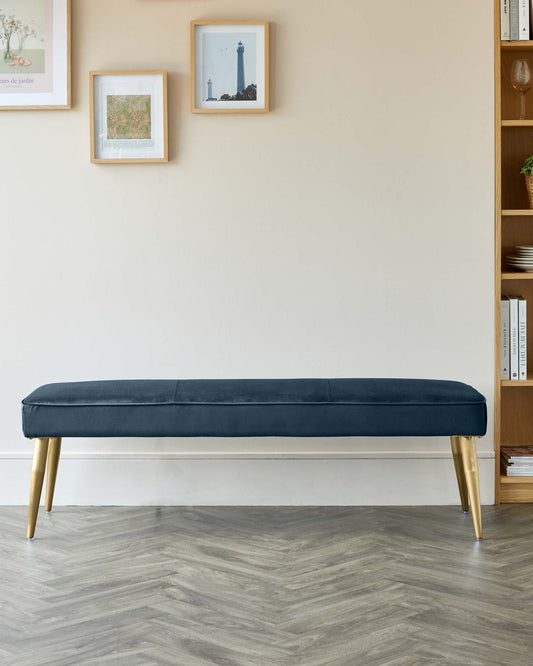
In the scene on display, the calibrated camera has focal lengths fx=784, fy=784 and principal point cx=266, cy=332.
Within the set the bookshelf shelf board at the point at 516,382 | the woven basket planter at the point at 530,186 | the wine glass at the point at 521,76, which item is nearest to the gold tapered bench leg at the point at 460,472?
the bookshelf shelf board at the point at 516,382

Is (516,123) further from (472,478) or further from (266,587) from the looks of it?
(266,587)

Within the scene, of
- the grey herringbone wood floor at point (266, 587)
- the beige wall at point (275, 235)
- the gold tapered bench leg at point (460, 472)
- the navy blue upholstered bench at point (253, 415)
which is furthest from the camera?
the beige wall at point (275, 235)

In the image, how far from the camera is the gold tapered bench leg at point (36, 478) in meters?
2.77

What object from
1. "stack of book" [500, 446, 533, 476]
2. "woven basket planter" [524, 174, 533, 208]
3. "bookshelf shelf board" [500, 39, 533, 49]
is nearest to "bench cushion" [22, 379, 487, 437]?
"stack of book" [500, 446, 533, 476]

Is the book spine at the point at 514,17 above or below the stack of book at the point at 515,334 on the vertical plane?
above

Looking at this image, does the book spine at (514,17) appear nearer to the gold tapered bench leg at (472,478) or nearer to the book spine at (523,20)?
the book spine at (523,20)

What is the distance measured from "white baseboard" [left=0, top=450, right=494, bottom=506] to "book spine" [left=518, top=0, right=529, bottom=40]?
5.47 ft

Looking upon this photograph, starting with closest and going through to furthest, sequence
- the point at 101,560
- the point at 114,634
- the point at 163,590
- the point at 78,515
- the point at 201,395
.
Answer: the point at 114,634 → the point at 163,590 → the point at 101,560 → the point at 201,395 → the point at 78,515

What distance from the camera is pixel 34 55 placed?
310 centimetres

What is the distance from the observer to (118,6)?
3.10 metres

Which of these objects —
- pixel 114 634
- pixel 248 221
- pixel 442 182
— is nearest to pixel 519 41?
pixel 442 182

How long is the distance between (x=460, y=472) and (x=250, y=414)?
0.88 m

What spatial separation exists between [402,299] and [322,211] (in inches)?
19.0

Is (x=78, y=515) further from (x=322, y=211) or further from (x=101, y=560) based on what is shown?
(x=322, y=211)
